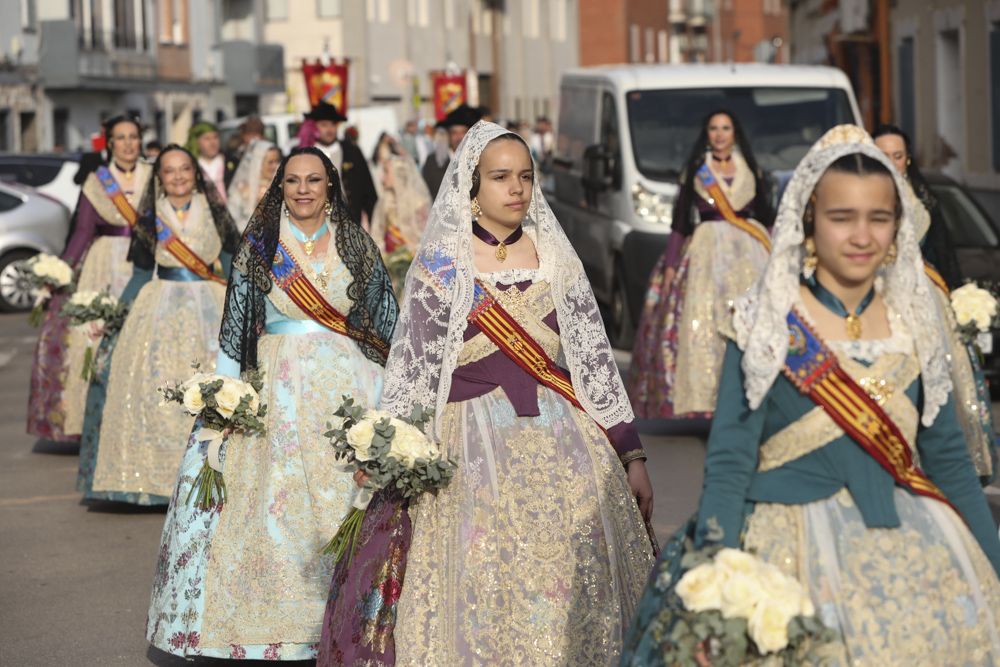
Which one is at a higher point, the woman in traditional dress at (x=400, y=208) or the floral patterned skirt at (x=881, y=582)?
the woman in traditional dress at (x=400, y=208)

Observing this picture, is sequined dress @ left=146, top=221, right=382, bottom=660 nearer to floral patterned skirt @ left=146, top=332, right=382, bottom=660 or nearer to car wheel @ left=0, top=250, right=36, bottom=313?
floral patterned skirt @ left=146, top=332, right=382, bottom=660

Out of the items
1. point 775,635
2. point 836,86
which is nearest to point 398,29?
point 836,86

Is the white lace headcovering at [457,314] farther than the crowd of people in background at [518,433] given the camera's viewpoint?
Yes

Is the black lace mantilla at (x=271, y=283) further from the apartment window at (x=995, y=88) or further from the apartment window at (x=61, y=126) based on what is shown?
the apartment window at (x=61, y=126)

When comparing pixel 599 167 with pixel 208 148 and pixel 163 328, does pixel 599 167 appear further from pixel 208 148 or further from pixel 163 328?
pixel 163 328

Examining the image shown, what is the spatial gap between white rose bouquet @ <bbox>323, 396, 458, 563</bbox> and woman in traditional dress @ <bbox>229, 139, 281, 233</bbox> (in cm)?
979

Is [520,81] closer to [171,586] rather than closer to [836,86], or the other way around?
[836,86]

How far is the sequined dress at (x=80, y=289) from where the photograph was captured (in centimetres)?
1212

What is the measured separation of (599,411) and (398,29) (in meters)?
55.6

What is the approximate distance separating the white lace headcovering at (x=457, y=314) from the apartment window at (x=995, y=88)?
64.9ft

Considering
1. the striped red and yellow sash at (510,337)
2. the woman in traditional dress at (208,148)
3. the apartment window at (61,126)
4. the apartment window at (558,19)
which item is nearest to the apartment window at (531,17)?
the apartment window at (558,19)

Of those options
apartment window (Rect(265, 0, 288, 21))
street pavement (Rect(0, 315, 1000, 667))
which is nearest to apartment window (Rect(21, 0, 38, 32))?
apartment window (Rect(265, 0, 288, 21))

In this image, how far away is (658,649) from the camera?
4293mm

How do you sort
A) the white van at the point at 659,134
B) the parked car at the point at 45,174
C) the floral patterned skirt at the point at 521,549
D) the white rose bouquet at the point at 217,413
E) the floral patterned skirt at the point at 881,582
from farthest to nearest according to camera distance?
the parked car at the point at 45,174, the white van at the point at 659,134, the white rose bouquet at the point at 217,413, the floral patterned skirt at the point at 521,549, the floral patterned skirt at the point at 881,582
